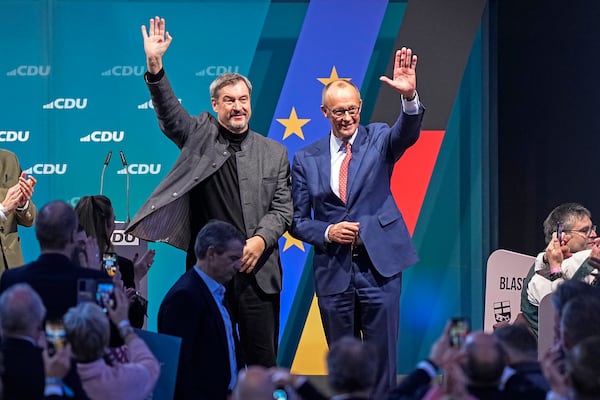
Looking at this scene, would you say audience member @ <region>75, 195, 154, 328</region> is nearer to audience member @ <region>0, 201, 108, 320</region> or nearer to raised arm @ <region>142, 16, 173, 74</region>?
raised arm @ <region>142, 16, 173, 74</region>

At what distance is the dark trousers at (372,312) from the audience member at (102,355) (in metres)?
1.71

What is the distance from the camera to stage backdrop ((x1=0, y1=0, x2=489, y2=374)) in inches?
325

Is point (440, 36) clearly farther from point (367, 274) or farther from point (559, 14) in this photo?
point (367, 274)

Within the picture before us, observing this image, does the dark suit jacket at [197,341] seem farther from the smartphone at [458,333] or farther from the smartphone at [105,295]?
the smartphone at [458,333]

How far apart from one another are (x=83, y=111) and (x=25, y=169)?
56 centimetres

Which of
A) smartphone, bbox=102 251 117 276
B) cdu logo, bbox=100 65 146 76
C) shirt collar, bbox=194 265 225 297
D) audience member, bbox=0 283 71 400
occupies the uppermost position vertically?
cdu logo, bbox=100 65 146 76

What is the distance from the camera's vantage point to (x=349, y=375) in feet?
11.8

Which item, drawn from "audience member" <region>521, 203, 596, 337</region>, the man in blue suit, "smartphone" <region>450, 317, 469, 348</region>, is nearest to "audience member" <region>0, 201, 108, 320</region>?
"smartphone" <region>450, 317, 469, 348</region>

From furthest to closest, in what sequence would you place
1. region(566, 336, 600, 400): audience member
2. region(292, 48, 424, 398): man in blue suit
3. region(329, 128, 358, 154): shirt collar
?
region(329, 128, 358, 154): shirt collar
region(292, 48, 424, 398): man in blue suit
region(566, 336, 600, 400): audience member

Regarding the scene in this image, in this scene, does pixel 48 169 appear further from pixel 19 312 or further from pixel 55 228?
pixel 19 312

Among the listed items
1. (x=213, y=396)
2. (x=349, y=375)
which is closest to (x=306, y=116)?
(x=213, y=396)

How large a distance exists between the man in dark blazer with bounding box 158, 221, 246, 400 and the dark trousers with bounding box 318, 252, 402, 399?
101 centimetres

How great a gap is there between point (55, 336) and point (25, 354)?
5.2 inches

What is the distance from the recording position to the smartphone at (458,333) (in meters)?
3.98
